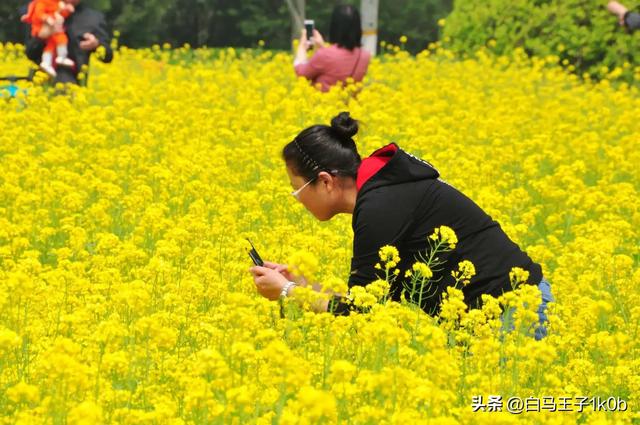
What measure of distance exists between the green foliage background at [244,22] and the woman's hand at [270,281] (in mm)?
22335

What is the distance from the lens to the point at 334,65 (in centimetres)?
1133

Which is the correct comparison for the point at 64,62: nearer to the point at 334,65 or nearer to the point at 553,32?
the point at 334,65

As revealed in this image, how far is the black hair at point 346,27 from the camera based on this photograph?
1059 cm

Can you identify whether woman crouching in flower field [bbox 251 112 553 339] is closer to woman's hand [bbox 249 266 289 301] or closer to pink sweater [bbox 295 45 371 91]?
woman's hand [bbox 249 266 289 301]

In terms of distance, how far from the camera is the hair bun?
478 cm

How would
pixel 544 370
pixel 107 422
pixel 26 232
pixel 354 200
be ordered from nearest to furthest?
pixel 107 422 < pixel 544 370 < pixel 354 200 < pixel 26 232

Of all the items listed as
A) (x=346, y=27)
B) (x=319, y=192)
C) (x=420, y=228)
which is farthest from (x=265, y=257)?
(x=346, y=27)

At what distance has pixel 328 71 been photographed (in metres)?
11.4

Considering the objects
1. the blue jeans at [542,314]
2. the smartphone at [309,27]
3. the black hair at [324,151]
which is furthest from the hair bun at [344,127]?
the smartphone at [309,27]

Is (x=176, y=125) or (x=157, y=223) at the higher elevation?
(x=176, y=125)

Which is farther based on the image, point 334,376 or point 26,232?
point 26,232

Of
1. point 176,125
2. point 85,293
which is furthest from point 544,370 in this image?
point 176,125

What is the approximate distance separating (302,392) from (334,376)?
54 cm

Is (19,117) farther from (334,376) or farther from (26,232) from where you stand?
(334,376)
